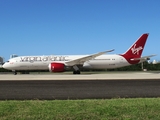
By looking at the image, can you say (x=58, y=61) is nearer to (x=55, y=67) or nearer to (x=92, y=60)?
(x=55, y=67)

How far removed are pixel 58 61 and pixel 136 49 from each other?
11.3 metres

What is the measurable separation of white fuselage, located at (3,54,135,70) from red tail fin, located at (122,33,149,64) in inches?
30.3

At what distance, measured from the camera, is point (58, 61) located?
3356 centimetres

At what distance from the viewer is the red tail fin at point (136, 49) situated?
33594 millimetres

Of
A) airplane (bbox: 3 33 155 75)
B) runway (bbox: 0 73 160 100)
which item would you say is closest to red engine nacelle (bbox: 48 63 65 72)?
airplane (bbox: 3 33 155 75)

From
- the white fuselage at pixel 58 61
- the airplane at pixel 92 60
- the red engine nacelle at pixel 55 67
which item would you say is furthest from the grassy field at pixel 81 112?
the white fuselage at pixel 58 61

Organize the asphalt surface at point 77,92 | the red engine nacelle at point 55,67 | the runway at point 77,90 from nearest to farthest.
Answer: the asphalt surface at point 77,92 < the runway at point 77,90 < the red engine nacelle at point 55,67

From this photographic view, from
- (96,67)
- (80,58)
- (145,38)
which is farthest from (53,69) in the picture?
(145,38)

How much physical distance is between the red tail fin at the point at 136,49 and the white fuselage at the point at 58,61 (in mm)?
769

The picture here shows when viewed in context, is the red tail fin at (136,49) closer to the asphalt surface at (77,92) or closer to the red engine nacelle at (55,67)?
the red engine nacelle at (55,67)

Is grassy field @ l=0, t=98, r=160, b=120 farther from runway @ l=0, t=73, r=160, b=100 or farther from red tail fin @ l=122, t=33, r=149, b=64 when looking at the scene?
→ red tail fin @ l=122, t=33, r=149, b=64

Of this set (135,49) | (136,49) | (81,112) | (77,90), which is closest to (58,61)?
(135,49)

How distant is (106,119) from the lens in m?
5.19

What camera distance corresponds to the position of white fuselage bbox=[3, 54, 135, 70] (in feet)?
111
